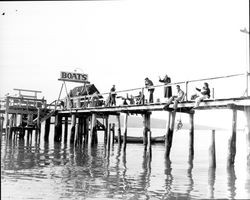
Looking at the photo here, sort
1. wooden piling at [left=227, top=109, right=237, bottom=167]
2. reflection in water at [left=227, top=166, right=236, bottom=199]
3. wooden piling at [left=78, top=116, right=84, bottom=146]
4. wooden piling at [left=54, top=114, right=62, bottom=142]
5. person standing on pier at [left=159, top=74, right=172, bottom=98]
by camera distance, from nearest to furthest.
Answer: reflection in water at [left=227, top=166, right=236, bottom=199], wooden piling at [left=227, top=109, right=237, bottom=167], person standing on pier at [left=159, top=74, right=172, bottom=98], wooden piling at [left=78, top=116, right=84, bottom=146], wooden piling at [left=54, top=114, right=62, bottom=142]

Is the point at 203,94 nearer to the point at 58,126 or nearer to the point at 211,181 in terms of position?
the point at 211,181

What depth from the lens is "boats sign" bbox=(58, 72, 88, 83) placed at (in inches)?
1270

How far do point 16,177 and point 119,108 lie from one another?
11.8 m

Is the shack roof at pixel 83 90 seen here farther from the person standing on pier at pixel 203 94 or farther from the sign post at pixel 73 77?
the person standing on pier at pixel 203 94

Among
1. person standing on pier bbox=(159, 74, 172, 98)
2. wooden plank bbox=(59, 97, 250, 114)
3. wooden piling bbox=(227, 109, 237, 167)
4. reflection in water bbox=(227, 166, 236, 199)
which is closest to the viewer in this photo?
reflection in water bbox=(227, 166, 236, 199)

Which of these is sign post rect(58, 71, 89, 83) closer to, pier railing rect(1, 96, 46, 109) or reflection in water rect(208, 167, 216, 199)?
pier railing rect(1, 96, 46, 109)

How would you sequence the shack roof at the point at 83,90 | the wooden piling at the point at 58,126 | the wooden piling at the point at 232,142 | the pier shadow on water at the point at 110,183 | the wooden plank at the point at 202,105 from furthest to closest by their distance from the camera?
the shack roof at the point at 83,90 < the wooden piling at the point at 58,126 < the wooden piling at the point at 232,142 < the wooden plank at the point at 202,105 < the pier shadow on water at the point at 110,183

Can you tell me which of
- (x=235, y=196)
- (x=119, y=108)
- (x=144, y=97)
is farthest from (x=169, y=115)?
(x=235, y=196)

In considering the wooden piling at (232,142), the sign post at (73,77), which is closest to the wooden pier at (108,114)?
the wooden piling at (232,142)

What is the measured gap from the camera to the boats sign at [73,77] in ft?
106

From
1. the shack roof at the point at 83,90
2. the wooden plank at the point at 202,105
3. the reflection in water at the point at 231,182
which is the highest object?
the shack roof at the point at 83,90

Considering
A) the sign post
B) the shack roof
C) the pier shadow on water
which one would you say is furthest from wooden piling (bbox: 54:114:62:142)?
the pier shadow on water

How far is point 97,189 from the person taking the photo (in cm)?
1073

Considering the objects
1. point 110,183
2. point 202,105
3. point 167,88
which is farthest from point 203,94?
point 110,183
